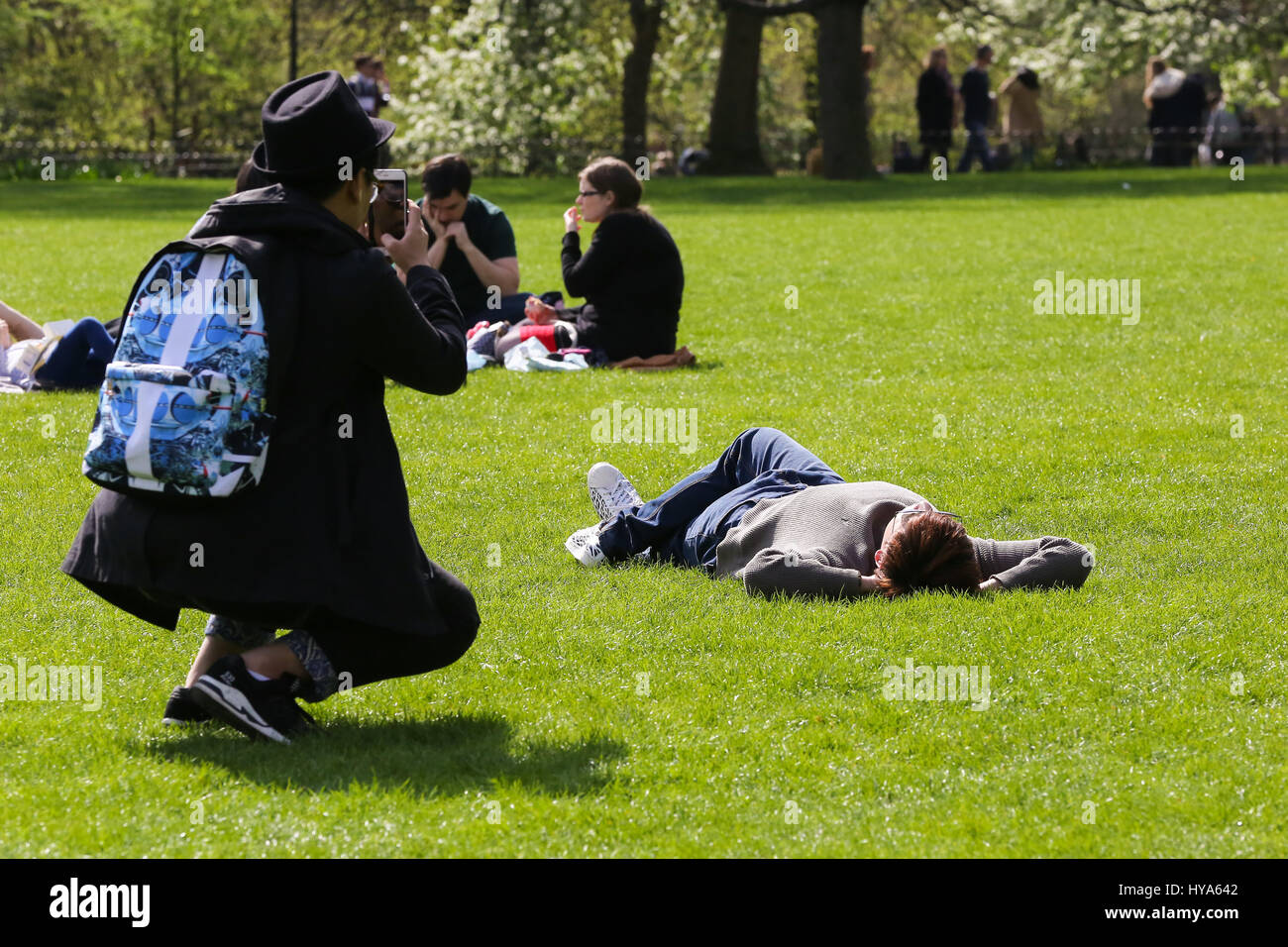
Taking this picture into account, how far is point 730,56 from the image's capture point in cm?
3052

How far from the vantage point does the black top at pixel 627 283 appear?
419 inches

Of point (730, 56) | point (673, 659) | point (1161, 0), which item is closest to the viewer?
point (673, 659)

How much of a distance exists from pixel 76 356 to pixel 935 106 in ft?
77.2

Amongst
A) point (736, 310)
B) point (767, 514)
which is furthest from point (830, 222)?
point (767, 514)

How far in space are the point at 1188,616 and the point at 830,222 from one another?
1517 centimetres

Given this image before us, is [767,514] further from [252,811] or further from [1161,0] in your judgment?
[1161,0]

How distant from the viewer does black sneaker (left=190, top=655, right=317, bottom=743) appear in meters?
4.33

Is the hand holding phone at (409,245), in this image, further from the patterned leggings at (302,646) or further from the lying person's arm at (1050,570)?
the lying person's arm at (1050,570)

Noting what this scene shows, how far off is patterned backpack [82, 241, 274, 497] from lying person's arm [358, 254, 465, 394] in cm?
30

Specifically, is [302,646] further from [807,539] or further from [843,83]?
[843,83]

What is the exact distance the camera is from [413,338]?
13.8 feet

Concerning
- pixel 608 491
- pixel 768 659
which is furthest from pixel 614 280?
pixel 768 659

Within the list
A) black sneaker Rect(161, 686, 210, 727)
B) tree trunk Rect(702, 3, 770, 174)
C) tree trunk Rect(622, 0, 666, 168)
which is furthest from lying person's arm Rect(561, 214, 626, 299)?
tree trunk Rect(622, 0, 666, 168)
